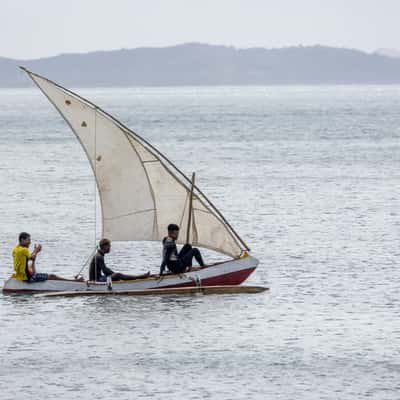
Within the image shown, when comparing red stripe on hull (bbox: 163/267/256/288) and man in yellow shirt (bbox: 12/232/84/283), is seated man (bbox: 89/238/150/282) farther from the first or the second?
red stripe on hull (bbox: 163/267/256/288)

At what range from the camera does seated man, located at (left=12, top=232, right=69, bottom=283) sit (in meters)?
33.3

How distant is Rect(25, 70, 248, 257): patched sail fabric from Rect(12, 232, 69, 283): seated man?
2701mm

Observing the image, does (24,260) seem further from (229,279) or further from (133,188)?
(229,279)

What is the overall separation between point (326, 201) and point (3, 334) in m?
36.8

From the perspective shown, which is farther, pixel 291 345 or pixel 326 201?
pixel 326 201

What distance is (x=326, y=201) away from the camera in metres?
65.6

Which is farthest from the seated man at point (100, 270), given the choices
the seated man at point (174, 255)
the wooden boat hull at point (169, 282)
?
the seated man at point (174, 255)

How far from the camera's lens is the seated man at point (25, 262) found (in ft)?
109

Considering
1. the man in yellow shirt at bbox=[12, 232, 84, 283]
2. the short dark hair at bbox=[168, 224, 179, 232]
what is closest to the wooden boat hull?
the man in yellow shirt at bbox=[12, 232, 84, 283]

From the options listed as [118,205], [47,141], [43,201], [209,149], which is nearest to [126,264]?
[118,205]

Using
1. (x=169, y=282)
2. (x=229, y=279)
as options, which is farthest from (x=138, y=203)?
(x=229, y=279)

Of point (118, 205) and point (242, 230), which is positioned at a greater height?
point (118, 205)

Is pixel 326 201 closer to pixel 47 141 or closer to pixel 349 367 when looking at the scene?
pixel 349 367

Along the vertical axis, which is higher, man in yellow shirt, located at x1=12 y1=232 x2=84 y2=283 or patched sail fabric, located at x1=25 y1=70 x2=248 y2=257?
patched sail fabric, located at x1=25 y1=70 x2=248 y2=257
